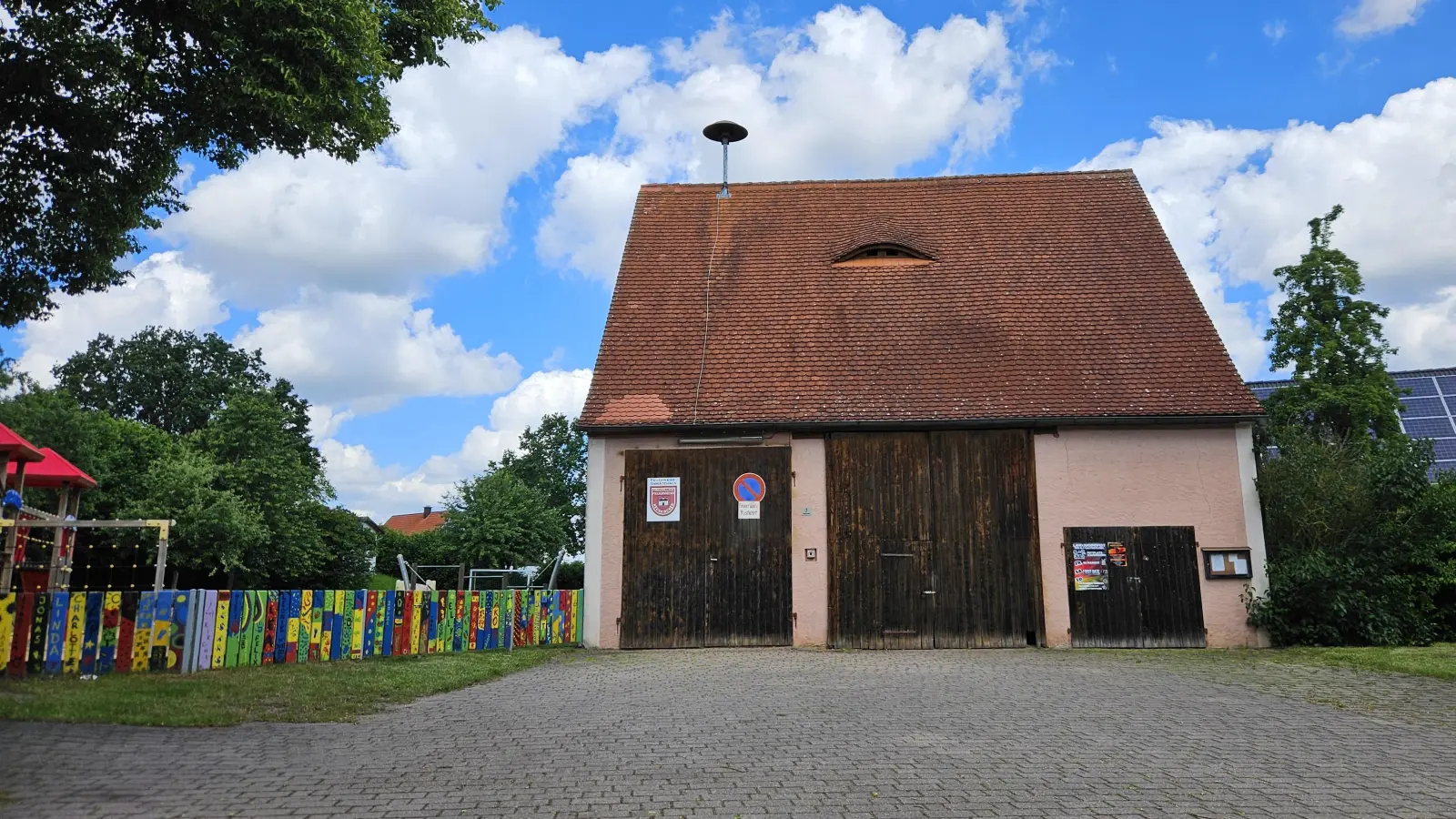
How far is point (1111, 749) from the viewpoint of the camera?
7.02 metres

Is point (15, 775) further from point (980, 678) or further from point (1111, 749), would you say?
Answer: point (980, 678)

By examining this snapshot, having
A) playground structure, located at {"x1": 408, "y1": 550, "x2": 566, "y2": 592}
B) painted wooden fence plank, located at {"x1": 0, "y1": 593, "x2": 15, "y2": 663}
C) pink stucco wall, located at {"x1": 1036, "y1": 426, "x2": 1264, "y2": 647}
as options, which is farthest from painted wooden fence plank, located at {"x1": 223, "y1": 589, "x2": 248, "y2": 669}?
pink stucco wall, located at {"x1": 1036, "y1": 426, "x2": 1264, "y2": 647}

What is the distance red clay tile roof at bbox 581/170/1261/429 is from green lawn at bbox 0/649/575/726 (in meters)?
6.27

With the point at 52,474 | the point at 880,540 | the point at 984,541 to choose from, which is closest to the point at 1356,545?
the point at 984,541

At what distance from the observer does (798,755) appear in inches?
267

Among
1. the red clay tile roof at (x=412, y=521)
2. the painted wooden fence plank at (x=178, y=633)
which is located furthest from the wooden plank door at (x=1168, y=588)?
the red clay tile roof at (x=412, y=521)

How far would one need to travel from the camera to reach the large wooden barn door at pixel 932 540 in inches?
621

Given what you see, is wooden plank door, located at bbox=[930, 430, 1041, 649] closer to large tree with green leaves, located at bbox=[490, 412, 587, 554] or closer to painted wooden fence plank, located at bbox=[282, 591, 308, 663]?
painted wooden fence plank, located at bbox=[282, 591, 308, 663]

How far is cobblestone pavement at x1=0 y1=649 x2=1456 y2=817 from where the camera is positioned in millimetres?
5469

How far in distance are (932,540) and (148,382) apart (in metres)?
53.9

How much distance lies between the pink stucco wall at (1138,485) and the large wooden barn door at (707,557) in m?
4.28

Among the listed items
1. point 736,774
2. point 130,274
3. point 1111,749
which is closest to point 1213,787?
point 1111,749

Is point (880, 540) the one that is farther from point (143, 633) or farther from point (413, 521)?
point (413, 521)

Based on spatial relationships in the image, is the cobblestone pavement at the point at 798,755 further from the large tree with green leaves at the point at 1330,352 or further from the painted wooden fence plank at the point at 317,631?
the large tree with green leaves at the point at 1330,352
